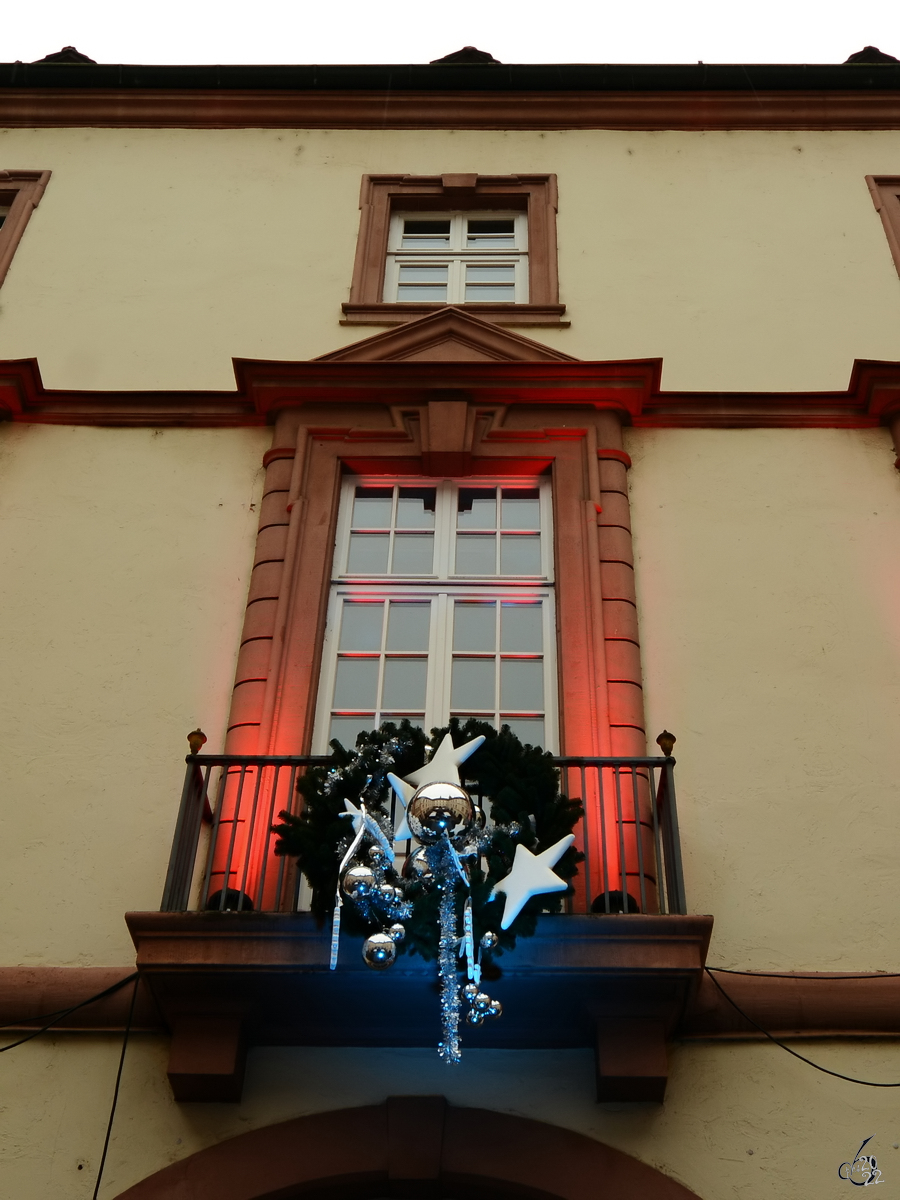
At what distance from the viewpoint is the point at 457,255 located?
36.4 ft

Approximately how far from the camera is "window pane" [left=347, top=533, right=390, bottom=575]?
862cm

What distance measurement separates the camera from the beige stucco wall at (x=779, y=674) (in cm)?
696

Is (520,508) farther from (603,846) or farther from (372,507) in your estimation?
(603,846)

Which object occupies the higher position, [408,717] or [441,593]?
[441,593]

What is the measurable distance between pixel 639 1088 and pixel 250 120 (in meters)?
8.87

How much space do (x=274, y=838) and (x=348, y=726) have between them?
0.95 metres

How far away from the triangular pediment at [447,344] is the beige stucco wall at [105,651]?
974 mm

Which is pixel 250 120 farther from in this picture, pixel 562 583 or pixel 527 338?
pixel 562 583

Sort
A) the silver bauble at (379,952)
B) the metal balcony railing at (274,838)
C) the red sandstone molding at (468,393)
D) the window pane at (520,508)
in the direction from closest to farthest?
1. the silver bauble at (379,952)
2. the metal balcony railing at (274,838)
3. the window pane at (520,508)
4. the red sandstone molding at (468,393)

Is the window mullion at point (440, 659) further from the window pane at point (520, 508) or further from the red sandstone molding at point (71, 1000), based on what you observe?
the red sandstone molding at point (71, 1000)

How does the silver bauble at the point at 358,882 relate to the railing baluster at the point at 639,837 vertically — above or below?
below

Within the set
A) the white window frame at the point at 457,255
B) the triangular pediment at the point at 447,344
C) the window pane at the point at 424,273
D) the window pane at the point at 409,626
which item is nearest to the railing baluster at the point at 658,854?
the window pane at the point at 409,626

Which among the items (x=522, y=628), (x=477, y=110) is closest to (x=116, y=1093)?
(x=522, y=628)

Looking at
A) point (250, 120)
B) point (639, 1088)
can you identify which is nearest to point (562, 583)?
point (639, 1088)
